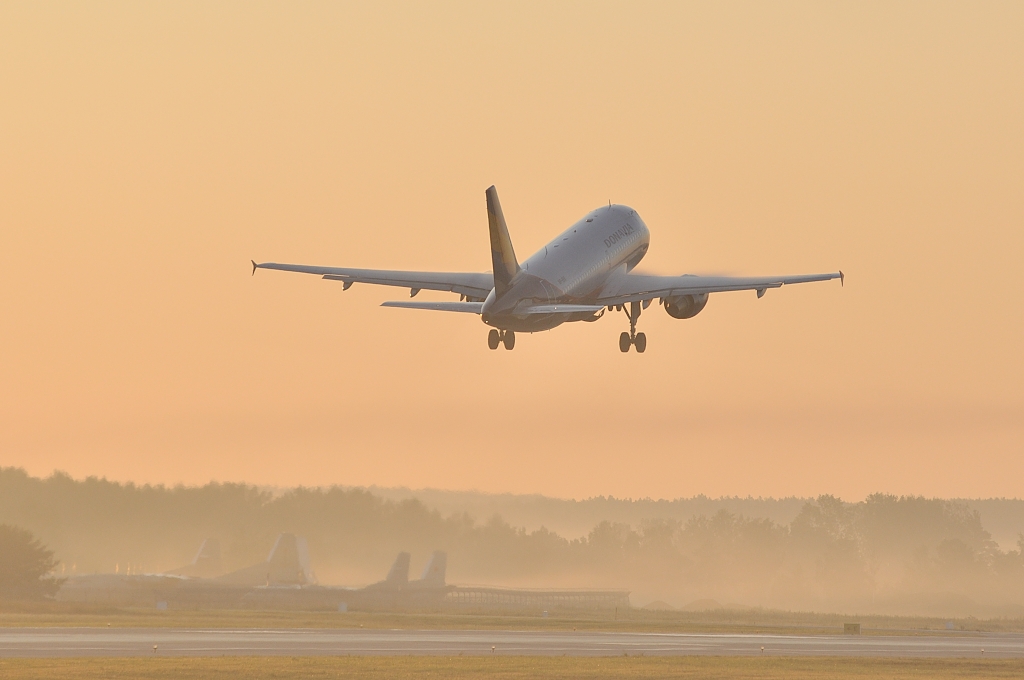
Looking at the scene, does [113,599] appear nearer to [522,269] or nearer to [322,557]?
[322,557]

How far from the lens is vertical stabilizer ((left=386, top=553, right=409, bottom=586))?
448 ft

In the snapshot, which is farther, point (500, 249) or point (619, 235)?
point (619, 235)

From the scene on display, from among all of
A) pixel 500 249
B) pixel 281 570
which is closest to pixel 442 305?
pixel 500 249

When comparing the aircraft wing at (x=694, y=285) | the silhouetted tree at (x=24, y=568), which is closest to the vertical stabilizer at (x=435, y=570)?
the silhouetted tree at (x=24, y=568)

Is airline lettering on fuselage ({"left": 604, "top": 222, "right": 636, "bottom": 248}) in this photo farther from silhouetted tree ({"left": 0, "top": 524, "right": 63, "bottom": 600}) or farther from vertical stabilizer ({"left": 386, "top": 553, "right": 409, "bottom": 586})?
vertical stabilizer ({"left": 386, "top": 553, "right": 409, "bottom": 586})

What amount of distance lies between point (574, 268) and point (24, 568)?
60.9 meters

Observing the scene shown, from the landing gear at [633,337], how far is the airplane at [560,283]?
0.16ft

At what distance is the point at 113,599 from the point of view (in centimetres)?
11606

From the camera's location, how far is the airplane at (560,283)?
60312 mm

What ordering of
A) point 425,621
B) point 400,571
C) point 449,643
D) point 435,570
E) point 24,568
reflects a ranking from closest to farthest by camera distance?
point 449,643 < point 425,621 < point 24,568 < point 400,571 < point 435,570

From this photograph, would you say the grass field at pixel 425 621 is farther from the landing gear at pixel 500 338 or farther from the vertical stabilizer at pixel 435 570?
the landing gear at pixel 500 338

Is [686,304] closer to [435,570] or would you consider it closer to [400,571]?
[400,571]

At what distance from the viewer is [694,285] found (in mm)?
66625

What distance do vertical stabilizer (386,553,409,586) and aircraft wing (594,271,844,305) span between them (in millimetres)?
73567
